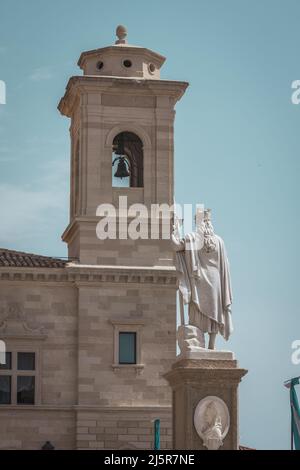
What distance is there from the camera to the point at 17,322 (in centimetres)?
5044

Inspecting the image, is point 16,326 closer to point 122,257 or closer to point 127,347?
point 127,347

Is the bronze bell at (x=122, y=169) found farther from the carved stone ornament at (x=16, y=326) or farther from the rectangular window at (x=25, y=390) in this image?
the rectangular window at (x=25, y=390)

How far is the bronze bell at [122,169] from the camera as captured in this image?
52750mm

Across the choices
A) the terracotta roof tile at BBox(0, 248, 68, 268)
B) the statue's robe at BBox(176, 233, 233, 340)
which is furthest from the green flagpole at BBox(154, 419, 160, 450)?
the statue's robe at BBox(176, 233, 233, 340)

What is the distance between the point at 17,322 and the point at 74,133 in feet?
26.2

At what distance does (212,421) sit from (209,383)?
87 cm

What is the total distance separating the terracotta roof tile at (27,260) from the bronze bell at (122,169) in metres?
3.68

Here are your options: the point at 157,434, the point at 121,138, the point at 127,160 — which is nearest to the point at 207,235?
the point at 157,434

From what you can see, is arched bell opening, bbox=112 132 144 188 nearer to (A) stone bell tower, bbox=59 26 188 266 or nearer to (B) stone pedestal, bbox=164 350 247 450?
(A) stone bell tower, bbox=59 26 188 266

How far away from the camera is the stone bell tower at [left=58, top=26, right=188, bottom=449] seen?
50031 millimetres

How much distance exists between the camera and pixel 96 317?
5056cm
